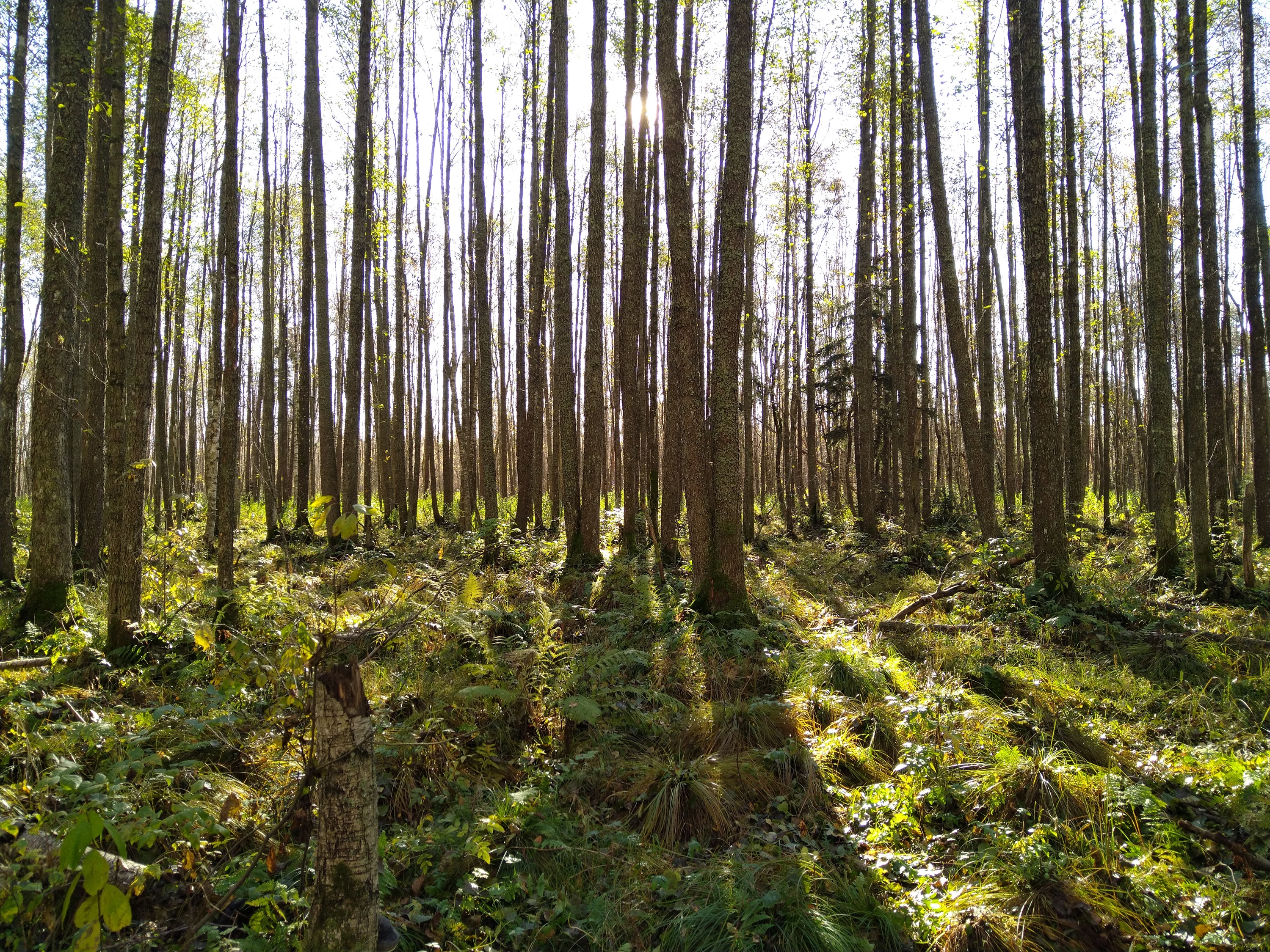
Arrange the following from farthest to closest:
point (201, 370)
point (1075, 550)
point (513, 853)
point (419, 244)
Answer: point (201, 370), point (419, 244), point (1075, 550), point (513, 853)

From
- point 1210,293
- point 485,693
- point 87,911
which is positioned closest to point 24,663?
point 485,693

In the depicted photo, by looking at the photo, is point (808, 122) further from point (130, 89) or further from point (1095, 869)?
point (1095, 869)

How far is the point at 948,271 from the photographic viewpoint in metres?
10.6

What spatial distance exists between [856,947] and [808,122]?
1872 cm

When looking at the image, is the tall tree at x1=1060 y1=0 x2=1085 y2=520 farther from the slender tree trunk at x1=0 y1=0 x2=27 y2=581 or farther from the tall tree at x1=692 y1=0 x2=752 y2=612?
the slender tree trunk at x1=0 y1=0 x2=27 y2=581

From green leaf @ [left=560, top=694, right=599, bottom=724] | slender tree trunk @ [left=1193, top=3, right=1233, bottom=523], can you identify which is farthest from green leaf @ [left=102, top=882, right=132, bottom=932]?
slender tree trunk @ [left=1193, top=3, right=1233, bottom=523]

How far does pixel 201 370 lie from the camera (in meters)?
27.6

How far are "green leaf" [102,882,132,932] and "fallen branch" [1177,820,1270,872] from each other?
4532 millimetres

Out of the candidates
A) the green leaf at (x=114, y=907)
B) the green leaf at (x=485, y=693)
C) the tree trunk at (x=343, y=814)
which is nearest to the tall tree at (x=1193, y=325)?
the green leaf at (x=485, y=693)

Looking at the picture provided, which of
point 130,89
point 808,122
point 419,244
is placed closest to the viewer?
point 130,89

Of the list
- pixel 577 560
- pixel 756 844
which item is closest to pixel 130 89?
pixel 577 560

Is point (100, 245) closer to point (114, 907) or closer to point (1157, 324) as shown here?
point (114, 907)

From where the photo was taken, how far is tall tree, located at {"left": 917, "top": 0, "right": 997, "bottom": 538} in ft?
34.3

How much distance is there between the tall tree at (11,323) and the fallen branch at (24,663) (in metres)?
3.79
